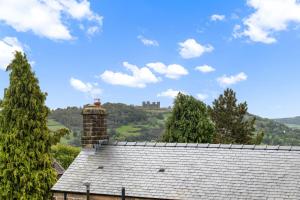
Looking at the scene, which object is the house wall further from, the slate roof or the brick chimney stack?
the brick chimney stack

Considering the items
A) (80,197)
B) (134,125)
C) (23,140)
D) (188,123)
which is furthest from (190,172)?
(134,125)

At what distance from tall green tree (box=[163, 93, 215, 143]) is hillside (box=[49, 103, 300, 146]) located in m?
52.4

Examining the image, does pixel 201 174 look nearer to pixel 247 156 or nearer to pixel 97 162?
pixel 247 156

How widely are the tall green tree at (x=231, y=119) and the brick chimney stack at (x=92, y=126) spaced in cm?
2129

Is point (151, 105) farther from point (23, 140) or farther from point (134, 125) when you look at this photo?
point (23, 140)

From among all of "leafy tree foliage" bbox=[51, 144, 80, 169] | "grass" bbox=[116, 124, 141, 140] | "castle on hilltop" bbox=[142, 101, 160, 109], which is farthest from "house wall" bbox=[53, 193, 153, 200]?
"castle on hilltop" bbox=[142, 101, 160, 109]

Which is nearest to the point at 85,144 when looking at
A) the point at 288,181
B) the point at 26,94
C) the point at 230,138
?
the point at 26,94

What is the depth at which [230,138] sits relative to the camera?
135 feet

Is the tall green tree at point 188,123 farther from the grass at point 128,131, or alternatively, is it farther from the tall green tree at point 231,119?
the grass at point 128,131

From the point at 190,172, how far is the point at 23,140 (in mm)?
8220

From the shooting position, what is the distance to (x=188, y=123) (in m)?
30.4

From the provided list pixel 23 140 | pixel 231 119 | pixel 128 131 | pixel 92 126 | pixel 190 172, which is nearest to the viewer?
pixel 190 172

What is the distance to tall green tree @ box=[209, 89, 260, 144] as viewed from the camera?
41.2 meters

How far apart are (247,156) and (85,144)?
7.97 m
